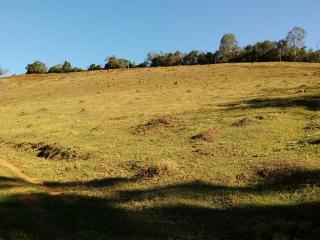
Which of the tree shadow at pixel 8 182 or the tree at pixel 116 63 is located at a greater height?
the tree at pixel 116 63

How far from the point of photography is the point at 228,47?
103m

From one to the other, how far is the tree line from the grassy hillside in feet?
110

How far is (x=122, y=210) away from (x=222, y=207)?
3527mm

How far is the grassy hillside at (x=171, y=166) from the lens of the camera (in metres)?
16.2

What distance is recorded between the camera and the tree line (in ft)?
275

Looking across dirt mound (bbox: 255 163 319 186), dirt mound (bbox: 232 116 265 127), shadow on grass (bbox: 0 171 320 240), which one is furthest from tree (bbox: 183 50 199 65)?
shadow on grass (bbox: 0 171 320 240)

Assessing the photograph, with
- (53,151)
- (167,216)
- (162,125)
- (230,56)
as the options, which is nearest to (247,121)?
(162,125)

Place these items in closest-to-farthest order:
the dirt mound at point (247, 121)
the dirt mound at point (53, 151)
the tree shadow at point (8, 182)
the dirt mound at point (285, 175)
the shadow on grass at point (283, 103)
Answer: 1. the dirt mound at point (285, 175)
2. the tree shadow at point (8, 182)
3. the dirt mound at point (53, 151)
4. the dirt mound at point (247, 121)
5. the shadow on grass at point (283, 103)

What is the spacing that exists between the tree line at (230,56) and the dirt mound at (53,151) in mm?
58065

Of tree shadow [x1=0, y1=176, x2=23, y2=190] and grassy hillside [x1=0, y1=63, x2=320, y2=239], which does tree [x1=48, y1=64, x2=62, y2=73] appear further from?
tree shadow [x1=0, y1=176, x2=23, y2=190]

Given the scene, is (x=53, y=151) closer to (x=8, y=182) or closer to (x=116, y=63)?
(x=8, y=182)

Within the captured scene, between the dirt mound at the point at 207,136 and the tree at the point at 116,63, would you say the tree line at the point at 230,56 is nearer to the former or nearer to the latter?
the tree at the point at 116,63

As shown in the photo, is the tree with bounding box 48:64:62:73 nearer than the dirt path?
No

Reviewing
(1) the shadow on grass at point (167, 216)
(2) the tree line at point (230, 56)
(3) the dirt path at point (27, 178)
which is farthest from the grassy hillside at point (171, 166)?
(2) the tree line at point (230, 56)
